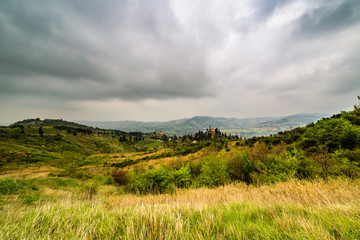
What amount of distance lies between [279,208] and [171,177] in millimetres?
25045

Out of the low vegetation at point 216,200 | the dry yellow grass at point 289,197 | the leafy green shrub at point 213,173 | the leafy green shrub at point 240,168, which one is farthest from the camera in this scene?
the leafy green shrub at point 240,168

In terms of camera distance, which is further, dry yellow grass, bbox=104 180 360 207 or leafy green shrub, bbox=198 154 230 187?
leafy green shrub, bbox=198 154 230 187

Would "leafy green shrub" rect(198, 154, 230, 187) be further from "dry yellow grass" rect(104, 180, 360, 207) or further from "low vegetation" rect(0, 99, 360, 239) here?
"dry yellow grass" rect(104, 180, 360, 207)

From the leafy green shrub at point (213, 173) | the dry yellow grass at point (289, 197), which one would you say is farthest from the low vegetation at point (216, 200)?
the leafy green shrub at point (213, 173)

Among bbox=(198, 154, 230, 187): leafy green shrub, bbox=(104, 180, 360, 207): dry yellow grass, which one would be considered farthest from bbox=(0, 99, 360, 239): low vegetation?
bbox=(198, 154, 230, 187): leafy green shrub

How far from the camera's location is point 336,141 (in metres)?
20.4

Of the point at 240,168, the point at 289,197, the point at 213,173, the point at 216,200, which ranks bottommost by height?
the point at 240,168

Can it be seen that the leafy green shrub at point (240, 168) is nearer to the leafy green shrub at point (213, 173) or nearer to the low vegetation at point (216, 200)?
the low vegetation at point (216, 200)

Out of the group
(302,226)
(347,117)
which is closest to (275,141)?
(347,117)

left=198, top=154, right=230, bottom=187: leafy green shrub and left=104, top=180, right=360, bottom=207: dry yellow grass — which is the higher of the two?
left=104, top=180, right=360, bottom=207: dry yellow grass

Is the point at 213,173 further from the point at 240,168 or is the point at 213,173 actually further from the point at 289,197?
the point at 289,197

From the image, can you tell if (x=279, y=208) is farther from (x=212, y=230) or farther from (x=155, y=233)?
(x=155, y=233)

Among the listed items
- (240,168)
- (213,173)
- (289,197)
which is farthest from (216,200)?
(240,168)

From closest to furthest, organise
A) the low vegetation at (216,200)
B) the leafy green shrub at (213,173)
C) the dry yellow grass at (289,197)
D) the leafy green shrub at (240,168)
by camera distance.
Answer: the low vegetation at (216,200) < the dry yellow grass at (289,197) < the leafy green shrub at (213,173) < the leafy green shrub at (240,168)
